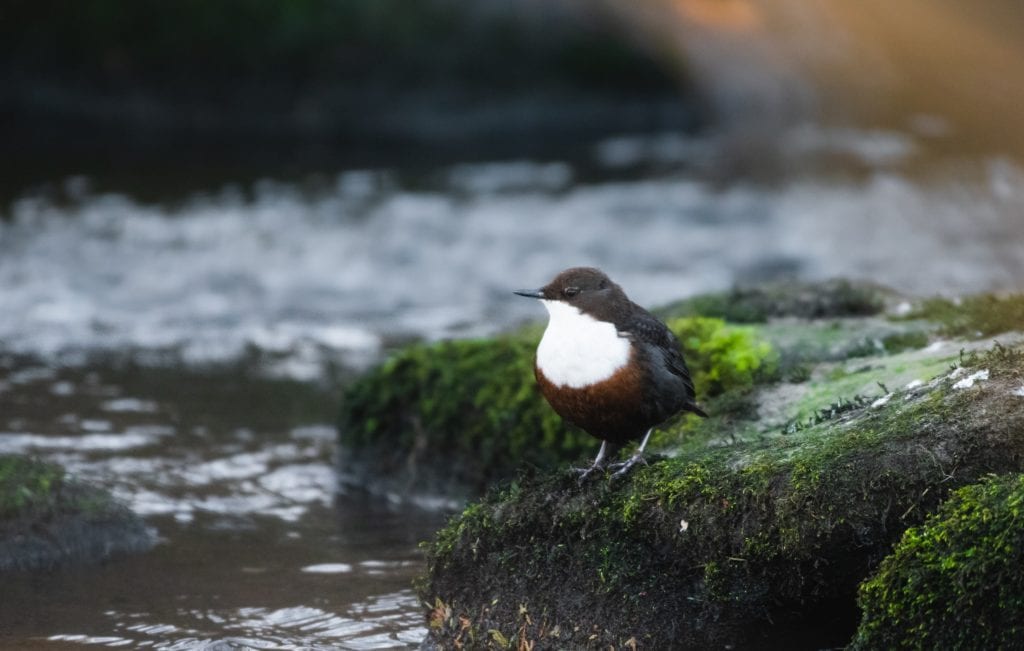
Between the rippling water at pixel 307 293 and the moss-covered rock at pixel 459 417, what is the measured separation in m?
0.32

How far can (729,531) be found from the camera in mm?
3875

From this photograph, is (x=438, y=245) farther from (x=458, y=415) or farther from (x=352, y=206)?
(x=458, y=415)

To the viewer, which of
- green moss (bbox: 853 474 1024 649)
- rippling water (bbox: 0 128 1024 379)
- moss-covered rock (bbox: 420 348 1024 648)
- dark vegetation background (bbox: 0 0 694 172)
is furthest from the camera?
dark vegetation background (bbox: 0 0 694 172)

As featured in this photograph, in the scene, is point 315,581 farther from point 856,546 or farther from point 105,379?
point 105,379

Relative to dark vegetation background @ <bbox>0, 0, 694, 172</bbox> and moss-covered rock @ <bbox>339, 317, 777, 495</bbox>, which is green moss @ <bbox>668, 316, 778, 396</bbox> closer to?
moss-covered rock @ <bbox>339, 317, 777, 495</bbox>

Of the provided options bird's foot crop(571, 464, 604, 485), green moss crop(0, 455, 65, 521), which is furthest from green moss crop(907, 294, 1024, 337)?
green moss crop(0, 455, 65, 521)

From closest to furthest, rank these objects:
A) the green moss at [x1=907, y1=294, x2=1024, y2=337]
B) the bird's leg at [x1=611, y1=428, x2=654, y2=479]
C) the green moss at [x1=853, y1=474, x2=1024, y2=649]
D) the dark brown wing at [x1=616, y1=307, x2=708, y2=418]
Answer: the green moss at [x1=853, y1=474, x2=1024, y2=649], the bird's leg at [x1=611, y1=428, x2=654, y2=479], the dark brown wing at [x1=616, y1=307, x2=708, y2=418], the green moss at [x1=907, y1=294, x2=1024, y2=337]

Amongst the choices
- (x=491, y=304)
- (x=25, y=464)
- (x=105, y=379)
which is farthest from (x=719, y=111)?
(x=25, y=464)

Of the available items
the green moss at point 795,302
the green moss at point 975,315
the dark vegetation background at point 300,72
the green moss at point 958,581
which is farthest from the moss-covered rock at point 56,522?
the dark vegetation background at point 300,72

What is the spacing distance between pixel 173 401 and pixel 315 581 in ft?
10.3

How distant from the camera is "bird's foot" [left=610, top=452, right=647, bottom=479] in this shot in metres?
4.27

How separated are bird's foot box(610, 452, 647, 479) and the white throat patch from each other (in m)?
0.30

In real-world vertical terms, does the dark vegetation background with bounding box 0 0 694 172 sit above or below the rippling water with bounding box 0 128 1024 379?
above

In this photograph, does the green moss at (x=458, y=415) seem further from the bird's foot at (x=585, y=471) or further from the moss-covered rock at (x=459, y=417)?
the bird's foot at (x=585, y=471)
